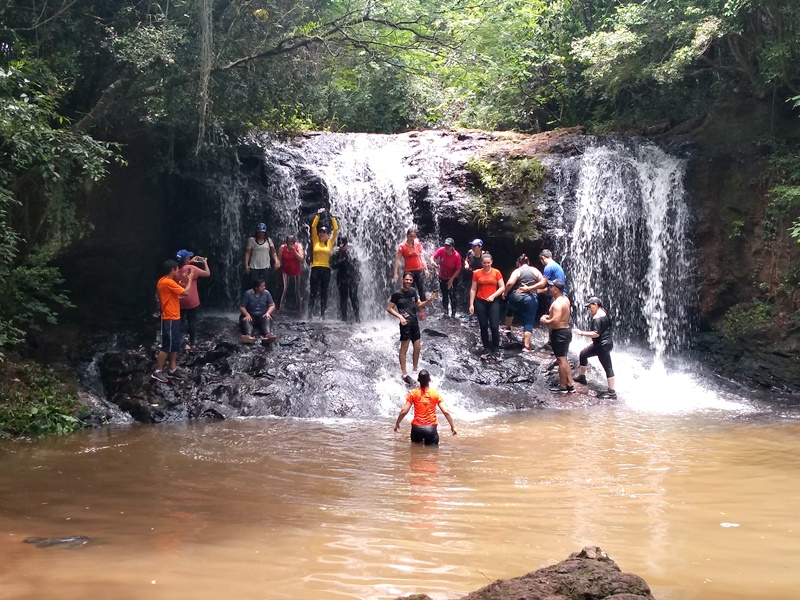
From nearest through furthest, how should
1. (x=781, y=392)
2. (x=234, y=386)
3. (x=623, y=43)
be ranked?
(x=234, y=386)
(x=781, y=392)
(x=623, y=43)

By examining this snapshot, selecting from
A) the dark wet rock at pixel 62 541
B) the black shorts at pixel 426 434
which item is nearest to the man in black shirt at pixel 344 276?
the black shorts at pixel 426 434

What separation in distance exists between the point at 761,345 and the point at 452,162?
7.53 m

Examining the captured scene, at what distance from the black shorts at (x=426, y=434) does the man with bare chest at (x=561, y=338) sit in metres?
4.61

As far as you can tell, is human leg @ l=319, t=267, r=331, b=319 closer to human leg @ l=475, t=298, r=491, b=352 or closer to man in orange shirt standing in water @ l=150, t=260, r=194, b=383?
human leg @ l=475, t=298, r=491, b=352

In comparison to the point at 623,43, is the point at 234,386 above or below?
below

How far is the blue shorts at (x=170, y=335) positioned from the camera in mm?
A: 12688

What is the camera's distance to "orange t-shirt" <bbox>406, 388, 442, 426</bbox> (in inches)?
363

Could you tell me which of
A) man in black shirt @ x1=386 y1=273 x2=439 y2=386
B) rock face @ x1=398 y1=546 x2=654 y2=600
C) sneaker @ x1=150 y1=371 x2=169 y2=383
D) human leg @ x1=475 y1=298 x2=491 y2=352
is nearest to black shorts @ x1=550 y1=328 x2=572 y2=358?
human leg @ x1=475 y1=298 x2=491 y2=352

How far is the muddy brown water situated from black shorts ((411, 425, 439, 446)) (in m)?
0.16

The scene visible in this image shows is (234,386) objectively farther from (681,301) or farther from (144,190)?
(681,301)

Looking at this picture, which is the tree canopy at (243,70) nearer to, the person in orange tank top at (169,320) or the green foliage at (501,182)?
the person in orange tank top at (169,320)

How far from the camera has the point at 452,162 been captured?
1808cm

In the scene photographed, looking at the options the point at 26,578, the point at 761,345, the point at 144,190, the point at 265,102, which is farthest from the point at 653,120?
the point at 26,578

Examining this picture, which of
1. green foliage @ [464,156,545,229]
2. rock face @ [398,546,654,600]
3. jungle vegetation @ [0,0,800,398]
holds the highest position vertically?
jungle vegetation @ [0,0,800,398]
